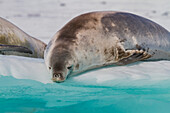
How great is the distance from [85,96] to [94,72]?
0.64m

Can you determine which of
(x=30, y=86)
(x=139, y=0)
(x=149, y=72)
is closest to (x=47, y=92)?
(x=30, y=86)

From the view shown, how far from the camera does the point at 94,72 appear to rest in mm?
2576

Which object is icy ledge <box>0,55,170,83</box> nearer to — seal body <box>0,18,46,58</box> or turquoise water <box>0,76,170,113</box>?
turquoise water <box>0,76,170,113</box>

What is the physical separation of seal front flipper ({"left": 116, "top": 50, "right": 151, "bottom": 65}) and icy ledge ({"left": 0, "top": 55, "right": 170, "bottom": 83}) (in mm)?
86

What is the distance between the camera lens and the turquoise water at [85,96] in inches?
68.7

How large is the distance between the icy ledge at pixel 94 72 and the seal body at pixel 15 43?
963 mm

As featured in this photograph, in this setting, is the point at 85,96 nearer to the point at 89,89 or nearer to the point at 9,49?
the point at 89,89

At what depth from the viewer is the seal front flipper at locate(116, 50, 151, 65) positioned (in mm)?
2816

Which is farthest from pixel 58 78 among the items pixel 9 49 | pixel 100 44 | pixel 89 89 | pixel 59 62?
pixel 9 49

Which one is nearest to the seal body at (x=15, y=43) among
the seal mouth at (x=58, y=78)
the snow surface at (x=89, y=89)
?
the snow surface at (x=89, y=89)

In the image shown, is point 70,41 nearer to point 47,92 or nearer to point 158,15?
point 47,92

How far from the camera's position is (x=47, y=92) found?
2.02m

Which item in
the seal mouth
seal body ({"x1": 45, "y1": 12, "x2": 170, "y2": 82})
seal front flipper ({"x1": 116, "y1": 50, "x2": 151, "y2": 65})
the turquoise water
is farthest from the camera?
seal front flipper ({"x1": 116, "y1": 50, "x2": 151, "y2": 65})

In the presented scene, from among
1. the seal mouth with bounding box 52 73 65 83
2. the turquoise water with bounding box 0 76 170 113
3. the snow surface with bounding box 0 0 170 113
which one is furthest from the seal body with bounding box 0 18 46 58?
the seal mouth with bounding box 52 73 65 83
